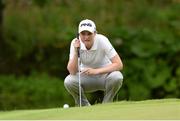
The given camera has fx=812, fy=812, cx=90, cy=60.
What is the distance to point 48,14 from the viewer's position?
20.7 meters

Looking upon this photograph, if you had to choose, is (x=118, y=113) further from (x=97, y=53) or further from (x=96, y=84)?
(x=96, y=84)

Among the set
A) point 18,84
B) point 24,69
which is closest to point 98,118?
point 18,84

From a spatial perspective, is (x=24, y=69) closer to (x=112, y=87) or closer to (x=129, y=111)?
(x=112, y=87)

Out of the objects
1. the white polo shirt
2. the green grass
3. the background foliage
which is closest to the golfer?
the white polo shirt

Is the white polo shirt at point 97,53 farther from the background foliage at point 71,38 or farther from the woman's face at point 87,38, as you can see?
the background foliage at point 71,38

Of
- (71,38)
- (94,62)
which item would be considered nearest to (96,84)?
(94,62)

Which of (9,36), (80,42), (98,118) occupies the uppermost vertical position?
(9,36)

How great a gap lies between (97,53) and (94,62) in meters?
0.11

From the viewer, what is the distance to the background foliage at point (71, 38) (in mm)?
19125

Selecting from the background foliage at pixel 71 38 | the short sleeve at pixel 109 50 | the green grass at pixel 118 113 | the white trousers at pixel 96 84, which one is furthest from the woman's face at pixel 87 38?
the background foliage at pixel 71 38

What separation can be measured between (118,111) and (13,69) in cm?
1264

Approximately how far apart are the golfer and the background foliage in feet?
27.7

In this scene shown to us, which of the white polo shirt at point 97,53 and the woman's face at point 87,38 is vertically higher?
the woman's face at point 87,38

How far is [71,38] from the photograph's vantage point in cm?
1959
